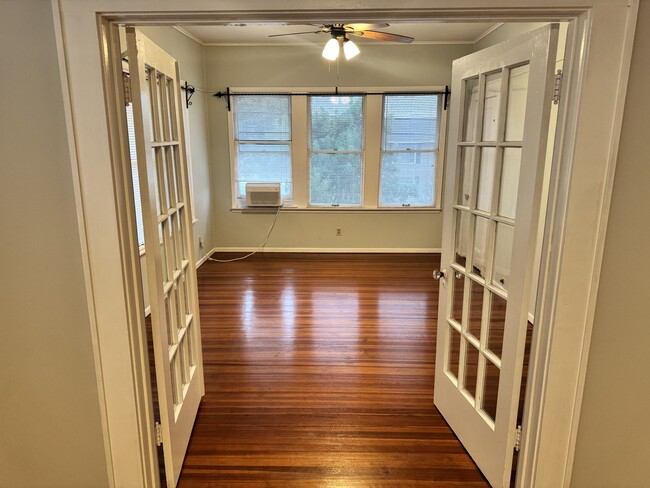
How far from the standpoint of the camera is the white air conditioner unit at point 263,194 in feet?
19.3

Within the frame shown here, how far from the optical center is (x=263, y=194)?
5.90m

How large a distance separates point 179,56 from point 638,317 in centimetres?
476

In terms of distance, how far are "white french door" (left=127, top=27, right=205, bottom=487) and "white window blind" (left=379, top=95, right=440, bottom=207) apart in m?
4.08

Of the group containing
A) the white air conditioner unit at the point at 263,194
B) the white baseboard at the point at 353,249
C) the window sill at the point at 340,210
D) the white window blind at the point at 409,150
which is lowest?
the white baseboard at the point at 353,249

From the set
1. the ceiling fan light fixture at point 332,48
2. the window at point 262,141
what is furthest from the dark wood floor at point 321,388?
the ceiling fan light fixture at point 332,48

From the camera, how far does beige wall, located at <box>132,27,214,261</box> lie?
4906mm

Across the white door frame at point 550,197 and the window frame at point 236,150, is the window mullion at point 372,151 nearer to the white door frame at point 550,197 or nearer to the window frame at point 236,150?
the window frame at point 236,150

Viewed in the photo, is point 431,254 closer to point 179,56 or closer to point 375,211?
point 375,211

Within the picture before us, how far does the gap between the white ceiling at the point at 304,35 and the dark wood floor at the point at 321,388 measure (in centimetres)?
277

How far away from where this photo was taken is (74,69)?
1321 millimetres

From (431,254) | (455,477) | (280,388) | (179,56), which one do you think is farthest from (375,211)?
(455,477)

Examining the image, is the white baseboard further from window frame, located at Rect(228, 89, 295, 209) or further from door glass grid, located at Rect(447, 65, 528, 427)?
door glass grid, located at Rect(447, 65, 528, 427)

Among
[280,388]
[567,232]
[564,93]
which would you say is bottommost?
[280,388]

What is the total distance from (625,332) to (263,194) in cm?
484
